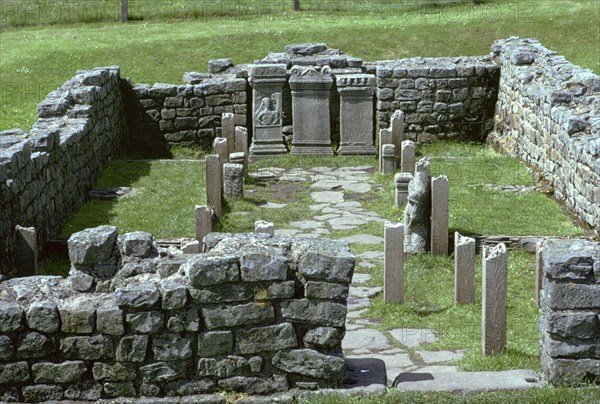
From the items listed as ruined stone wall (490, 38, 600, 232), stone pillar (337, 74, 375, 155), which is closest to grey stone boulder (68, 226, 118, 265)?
ruined stone wall (490, 38, 600, 232)

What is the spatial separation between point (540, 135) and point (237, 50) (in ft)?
38.0

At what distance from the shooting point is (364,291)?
1227cm

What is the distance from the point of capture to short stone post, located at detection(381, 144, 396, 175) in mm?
18438

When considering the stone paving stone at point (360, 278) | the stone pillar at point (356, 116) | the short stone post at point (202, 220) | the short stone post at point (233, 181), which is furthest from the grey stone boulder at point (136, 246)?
the stone pillar at point (356, 116)

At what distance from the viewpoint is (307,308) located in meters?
8.41

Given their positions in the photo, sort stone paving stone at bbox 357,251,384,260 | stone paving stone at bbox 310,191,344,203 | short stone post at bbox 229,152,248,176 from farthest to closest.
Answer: short stone post at bbox 229,152,248,176 → stone paving stone at bbox 310,191,344,203 → stone paving stone at bbox 357,251,384,260

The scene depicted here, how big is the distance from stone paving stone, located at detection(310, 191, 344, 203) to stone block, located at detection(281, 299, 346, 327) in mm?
8619

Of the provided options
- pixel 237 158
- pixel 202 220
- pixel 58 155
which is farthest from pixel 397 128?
pixel 202 220

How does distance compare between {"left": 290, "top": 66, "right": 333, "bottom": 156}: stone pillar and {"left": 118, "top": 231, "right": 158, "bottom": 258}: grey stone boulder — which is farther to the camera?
{"left": 290, "top": 66, "right": 333, "bottom": 156}: stone pillar

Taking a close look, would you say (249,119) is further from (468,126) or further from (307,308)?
(307,308)

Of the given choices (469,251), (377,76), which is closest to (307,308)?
(469,251)

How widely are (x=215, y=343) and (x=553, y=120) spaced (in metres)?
9.56

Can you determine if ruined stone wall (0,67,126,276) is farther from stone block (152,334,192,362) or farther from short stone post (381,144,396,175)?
short stone post (381,144,396,175)

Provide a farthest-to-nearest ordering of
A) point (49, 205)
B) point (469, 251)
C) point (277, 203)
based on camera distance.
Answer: point (277, 203) → point (49, 205) → point (469, 251)
